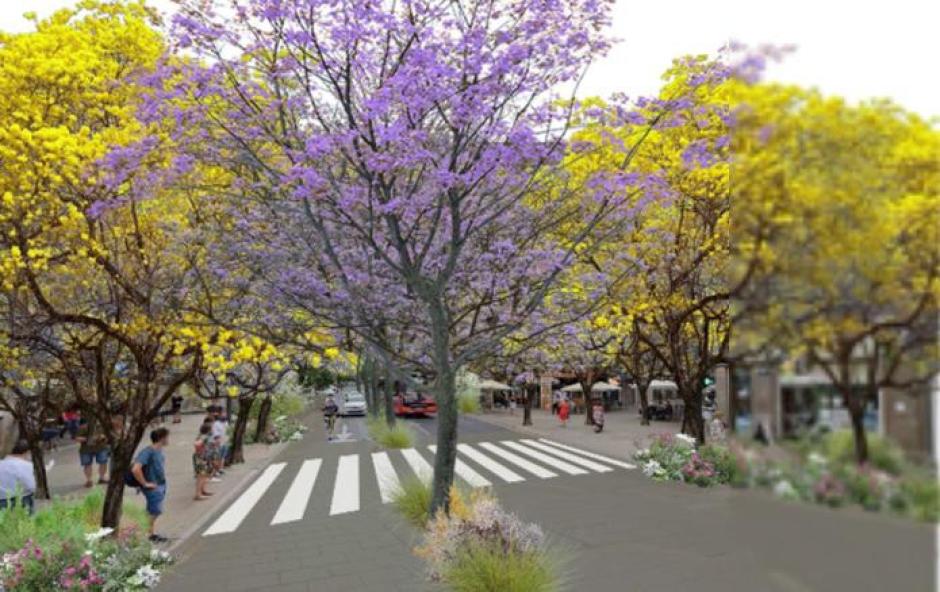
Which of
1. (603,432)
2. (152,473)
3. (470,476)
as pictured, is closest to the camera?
(152,473)

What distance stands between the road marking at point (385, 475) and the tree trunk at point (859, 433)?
1126 cm

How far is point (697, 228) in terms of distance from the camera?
42.9 ft

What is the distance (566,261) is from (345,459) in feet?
47.4

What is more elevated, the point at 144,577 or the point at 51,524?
the point at 51,524

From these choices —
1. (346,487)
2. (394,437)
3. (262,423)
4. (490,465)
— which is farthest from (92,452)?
(262,423)

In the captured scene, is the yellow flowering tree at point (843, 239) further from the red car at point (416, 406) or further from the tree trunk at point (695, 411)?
the red car at point (416, 406)

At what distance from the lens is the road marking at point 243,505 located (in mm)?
11570

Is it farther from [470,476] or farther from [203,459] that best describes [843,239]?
[470,476]

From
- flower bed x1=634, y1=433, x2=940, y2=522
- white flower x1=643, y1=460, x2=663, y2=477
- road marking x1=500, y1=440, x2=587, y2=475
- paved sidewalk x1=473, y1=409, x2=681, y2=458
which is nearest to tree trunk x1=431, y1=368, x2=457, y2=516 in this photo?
flower bed x1=634, y1=433, x2=940, y2=522

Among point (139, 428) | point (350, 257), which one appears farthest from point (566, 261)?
point (139, 428)

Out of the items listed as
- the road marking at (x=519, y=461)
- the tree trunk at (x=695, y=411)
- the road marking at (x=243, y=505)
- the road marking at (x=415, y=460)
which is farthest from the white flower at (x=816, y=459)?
the road marking at (x=415, y=460)

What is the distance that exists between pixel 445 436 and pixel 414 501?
2.70 meters

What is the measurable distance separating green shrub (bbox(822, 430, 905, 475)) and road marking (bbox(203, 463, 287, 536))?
11.8m

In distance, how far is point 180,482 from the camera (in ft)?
57.2
